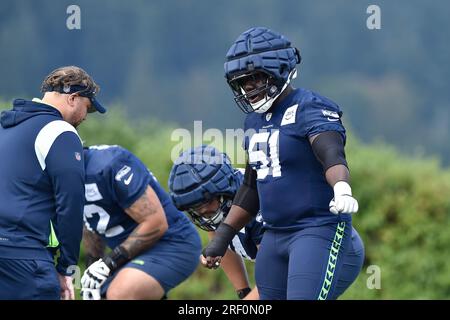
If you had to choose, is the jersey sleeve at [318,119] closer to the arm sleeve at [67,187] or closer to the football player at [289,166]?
the football player at [289,166]

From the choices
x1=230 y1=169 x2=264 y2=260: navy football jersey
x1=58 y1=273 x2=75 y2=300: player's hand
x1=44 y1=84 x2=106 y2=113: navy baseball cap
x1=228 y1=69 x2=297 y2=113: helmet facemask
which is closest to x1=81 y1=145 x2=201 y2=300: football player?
x1=230 y1=169 x2=264 y2=260: navy football jersey

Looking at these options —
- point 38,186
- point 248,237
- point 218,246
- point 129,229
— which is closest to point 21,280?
point 38,186

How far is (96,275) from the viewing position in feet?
24.8

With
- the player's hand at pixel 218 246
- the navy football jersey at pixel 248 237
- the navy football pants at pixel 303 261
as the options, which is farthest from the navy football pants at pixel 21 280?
the navy football jersey at pixel 248 237

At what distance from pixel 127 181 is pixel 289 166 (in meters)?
1.95

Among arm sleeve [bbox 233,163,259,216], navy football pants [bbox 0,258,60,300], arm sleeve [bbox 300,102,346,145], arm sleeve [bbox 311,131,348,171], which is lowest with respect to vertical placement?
navy football pants [bbox 0,258,60,300]

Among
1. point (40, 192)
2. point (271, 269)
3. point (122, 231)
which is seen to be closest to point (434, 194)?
point (122, 231)

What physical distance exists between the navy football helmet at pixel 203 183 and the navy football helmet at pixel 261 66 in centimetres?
63

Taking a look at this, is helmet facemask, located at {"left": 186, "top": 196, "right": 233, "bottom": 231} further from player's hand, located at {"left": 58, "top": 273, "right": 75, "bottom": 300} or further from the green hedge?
the green hedge

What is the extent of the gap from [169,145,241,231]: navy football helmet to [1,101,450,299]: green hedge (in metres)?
3.07

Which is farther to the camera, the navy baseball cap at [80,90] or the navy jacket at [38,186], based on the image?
the navy baseball cap at [80,90]

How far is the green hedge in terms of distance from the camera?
946cm

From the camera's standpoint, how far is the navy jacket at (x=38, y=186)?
5836 millimetres

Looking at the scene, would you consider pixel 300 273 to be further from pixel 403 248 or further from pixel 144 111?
pixel 144 111
